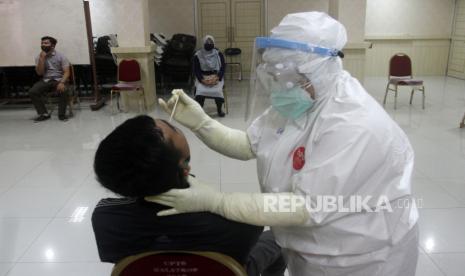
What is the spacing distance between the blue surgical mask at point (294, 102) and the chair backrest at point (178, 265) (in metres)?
0.53

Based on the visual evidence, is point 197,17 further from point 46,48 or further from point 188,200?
point 188,200

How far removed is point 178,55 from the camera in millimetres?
7852

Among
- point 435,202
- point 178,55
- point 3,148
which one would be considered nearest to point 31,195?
point 3,148

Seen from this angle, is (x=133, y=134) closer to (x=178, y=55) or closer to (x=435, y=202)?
(x=435, y=202)

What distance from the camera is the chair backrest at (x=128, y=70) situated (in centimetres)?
598

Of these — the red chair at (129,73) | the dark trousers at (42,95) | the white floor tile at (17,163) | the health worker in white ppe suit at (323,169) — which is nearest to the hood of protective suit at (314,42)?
the health worker in white ppe suit at (323,169)

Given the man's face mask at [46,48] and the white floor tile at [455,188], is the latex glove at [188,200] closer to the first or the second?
the white floor tile at [455,188]

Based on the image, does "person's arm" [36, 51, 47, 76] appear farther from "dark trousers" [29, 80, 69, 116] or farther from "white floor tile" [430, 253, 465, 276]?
"white floor tile" [430, 253, 465, 276]

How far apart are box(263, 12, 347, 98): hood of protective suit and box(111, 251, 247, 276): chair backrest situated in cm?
61

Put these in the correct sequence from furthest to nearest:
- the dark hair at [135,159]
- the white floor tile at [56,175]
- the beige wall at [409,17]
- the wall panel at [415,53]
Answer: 1. the wall panel at [415,53]
2. the beige wall at [409,17]
3. the white floor tile at [56,175]
4. the dark hair at [135,159]

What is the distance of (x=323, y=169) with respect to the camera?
3.65 ft

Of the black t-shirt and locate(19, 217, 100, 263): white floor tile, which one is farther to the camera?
locate(19, 217, 100, 263): white floor tile

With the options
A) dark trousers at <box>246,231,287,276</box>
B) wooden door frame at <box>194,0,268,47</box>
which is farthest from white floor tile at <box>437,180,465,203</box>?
wooden door frame at <box>194,0,268,47</box>

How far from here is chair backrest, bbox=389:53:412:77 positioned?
627cm
